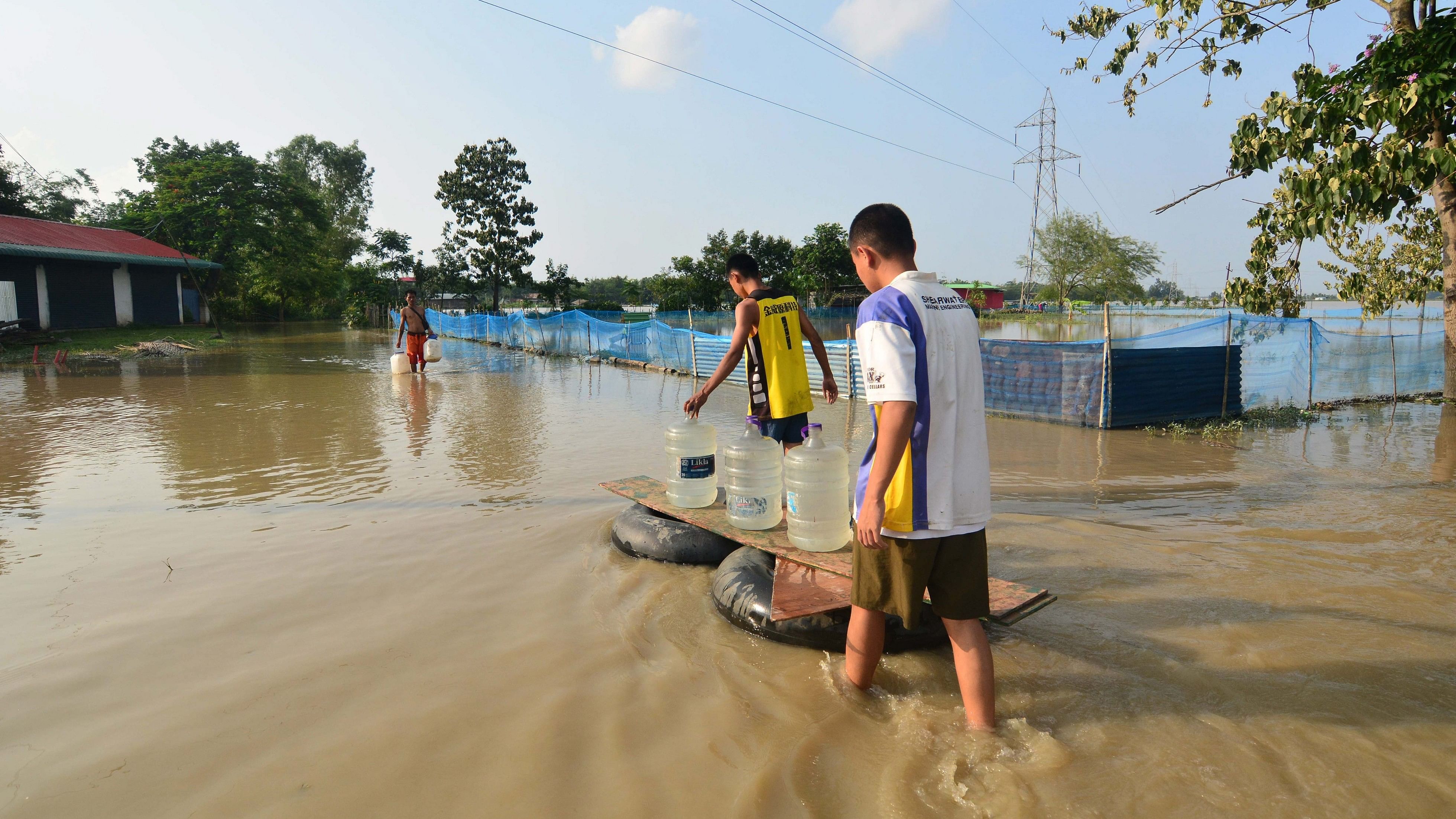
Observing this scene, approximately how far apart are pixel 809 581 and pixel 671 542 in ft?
3.85

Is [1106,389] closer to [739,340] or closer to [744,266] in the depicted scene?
[744,266]

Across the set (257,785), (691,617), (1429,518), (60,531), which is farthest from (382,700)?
(1429,518)

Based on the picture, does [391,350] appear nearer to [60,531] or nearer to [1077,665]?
[60,531]

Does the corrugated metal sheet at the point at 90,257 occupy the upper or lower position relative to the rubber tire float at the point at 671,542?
upper

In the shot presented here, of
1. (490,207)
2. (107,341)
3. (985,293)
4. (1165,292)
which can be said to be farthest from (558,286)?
(1165,292)

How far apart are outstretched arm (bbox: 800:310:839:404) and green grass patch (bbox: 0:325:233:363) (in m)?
23.1

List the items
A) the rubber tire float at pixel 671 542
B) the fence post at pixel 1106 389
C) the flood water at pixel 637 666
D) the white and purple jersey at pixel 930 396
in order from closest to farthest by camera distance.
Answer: the flood water at pixel 637 666, the white and purple jersey at pixel 930 396, the rubber tire float at pixel 671 542, the fence post at pixel 1106 389

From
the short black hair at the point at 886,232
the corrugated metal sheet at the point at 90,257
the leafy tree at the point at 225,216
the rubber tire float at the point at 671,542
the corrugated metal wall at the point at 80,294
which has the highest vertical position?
the leafy tree at the point at 225,216

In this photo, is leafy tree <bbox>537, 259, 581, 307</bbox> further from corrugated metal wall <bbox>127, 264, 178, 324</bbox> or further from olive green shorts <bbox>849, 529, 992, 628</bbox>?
olive green shorts <bbox>849, 529, 992, 628</bbox>

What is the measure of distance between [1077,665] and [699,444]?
2.66 metres

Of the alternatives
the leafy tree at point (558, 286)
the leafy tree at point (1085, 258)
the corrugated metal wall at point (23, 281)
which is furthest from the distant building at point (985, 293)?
the corrugated metal wall at point (23, 281)

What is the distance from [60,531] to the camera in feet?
16.9

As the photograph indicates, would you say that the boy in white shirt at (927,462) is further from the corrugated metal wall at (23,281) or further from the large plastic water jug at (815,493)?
the corrugated metal wall at (23,281)

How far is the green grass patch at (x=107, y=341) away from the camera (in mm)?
20438
